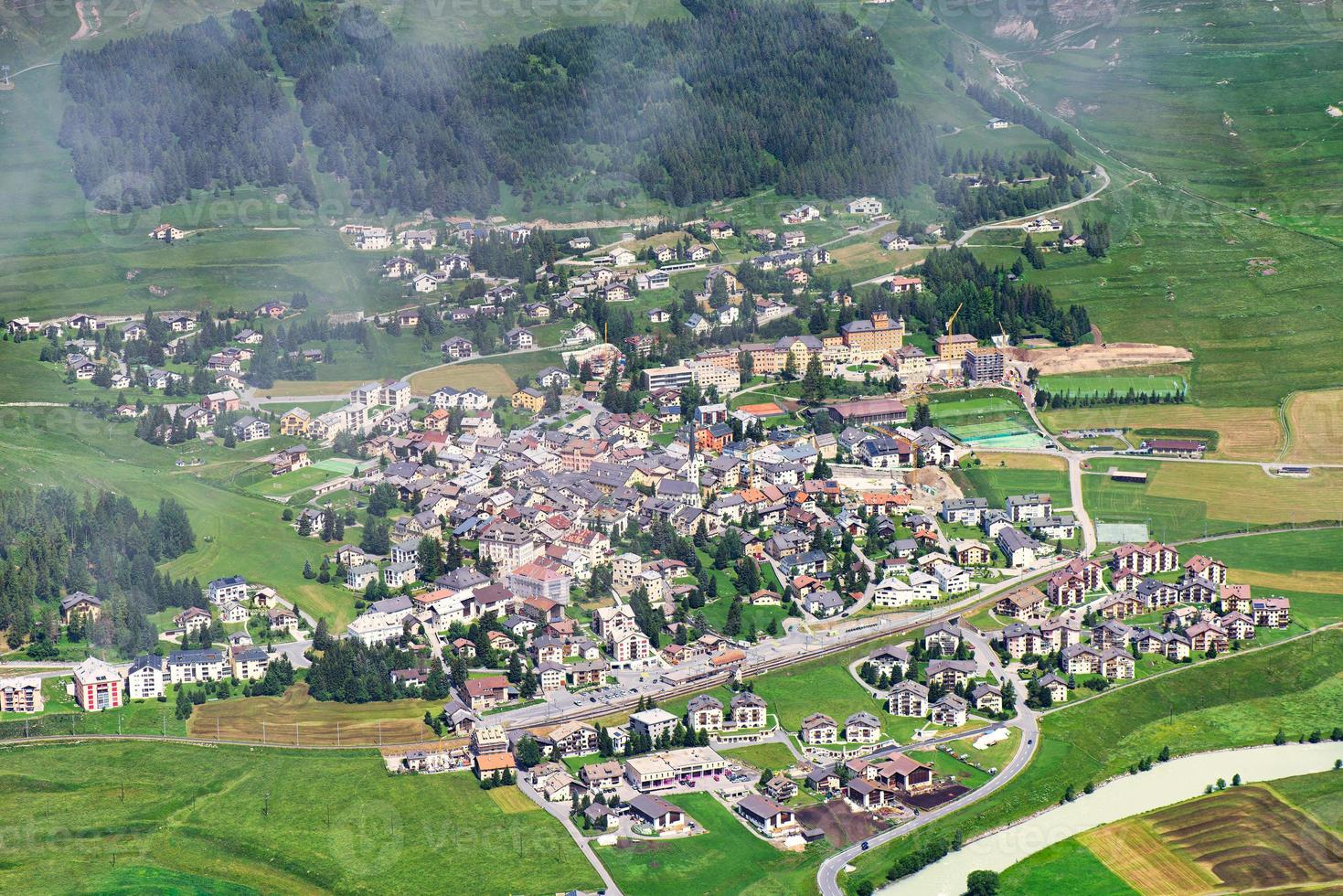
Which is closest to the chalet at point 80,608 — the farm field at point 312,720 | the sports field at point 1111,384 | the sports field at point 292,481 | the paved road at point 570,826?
the farm field at point 312,720

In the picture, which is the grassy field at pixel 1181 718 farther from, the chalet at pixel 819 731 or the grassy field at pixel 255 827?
the grassy field at pixel 255 827

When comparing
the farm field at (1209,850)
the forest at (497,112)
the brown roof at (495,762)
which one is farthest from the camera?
the forest at (497,112)

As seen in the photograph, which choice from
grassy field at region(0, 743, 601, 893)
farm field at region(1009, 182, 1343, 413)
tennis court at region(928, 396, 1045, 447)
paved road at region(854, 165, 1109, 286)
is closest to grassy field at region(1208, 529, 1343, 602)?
farm field at region(1009, 182, 1343, 413)

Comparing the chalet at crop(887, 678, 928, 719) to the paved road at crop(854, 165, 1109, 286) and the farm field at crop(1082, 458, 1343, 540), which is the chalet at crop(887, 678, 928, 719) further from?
the paved road at crop(854, 165, 1109, 286)

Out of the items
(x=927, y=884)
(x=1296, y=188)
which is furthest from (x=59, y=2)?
(x=927, y=884)

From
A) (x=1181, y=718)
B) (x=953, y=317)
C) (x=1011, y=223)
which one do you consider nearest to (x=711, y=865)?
(x=1181, y=718)

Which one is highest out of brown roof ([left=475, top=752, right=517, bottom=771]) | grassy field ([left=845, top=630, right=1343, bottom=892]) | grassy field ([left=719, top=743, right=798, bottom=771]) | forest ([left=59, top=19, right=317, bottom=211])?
forest ([left=59, top=19, right=317, bottom=211])

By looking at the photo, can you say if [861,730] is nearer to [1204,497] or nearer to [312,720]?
[312,720]

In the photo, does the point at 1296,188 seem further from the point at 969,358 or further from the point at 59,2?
the point at 59,2
